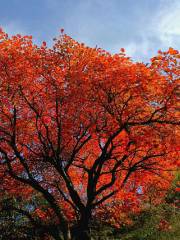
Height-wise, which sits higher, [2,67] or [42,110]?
[2,67]

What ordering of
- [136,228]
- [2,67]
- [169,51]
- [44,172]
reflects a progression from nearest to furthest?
[169,51] < [2,67] < [44,172] < [136,228]

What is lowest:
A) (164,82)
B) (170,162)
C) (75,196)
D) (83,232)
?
(83,232)

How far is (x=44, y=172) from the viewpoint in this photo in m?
26.7

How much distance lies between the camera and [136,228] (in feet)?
96.8

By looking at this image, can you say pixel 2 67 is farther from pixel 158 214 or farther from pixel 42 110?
pixel 158 214

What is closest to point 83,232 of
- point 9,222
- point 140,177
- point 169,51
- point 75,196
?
point 75,196

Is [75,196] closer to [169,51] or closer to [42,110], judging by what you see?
[42,110]

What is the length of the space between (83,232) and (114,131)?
6.92 metres

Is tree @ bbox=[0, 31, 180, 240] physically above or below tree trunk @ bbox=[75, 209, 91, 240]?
above

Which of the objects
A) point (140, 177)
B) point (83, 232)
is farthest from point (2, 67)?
point (140, 177)

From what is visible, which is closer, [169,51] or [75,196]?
[169,51]

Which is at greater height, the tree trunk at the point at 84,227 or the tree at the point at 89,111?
the tree at the point at 89,111

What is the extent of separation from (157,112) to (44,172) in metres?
11.1

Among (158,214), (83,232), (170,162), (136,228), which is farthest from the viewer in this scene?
(158,214)
